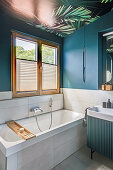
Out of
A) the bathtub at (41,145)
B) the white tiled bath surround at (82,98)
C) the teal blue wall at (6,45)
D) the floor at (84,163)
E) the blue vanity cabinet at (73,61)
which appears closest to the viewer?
the bathtub at (41,145)

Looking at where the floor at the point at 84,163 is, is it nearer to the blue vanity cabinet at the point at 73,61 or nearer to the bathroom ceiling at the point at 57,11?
the blue vanity cabinet at the point at 73,61

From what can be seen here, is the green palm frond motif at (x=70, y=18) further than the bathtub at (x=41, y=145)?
Yes

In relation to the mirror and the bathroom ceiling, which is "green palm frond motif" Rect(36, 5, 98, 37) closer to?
the bathroom ceiling

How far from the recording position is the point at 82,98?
2445 mm

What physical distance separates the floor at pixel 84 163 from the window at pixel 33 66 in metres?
1.43

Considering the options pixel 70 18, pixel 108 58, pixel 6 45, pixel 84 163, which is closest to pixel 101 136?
pixel 84 163

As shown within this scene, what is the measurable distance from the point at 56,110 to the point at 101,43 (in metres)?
1.89

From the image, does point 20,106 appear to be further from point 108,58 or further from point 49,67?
point 108,58

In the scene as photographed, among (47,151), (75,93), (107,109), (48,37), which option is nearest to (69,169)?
(47,151)

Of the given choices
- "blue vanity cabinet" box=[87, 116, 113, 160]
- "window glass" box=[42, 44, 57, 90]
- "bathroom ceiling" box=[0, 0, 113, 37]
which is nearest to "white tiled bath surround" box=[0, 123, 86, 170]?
"blue vanity cabinet" box=[87, 116, 113, 160]

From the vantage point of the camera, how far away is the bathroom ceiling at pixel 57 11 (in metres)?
1.64

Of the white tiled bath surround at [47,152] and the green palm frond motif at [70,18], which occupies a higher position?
the green palm frond motif at [70,18]

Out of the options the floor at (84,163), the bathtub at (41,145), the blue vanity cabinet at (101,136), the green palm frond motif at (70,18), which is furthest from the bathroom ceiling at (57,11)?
the floor at (84,163)

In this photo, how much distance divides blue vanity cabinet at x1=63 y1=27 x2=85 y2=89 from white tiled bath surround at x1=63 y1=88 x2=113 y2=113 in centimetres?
16
